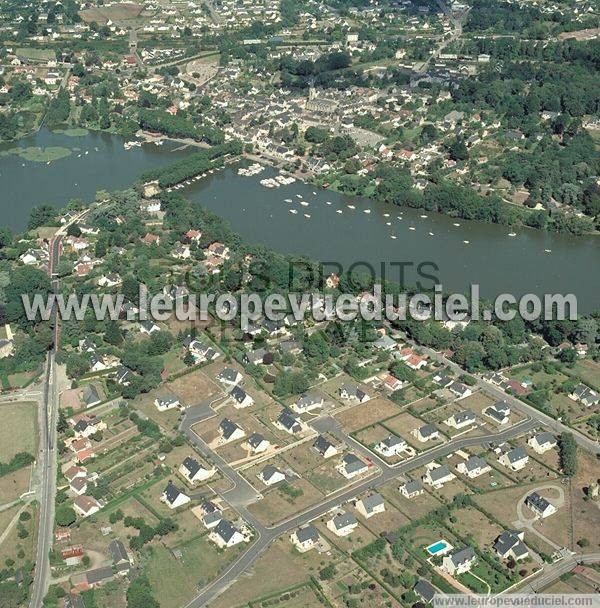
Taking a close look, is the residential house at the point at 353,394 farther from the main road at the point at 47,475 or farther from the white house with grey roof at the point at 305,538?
the main road at the point at 47,475

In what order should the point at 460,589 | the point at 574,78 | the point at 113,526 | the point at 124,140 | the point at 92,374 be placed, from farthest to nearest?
the point at 574,78 < the point at 124,140 < the point at 92,374 < the point at 113,526 < the point at 460,589

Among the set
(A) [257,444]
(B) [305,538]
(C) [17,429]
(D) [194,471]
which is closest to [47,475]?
(C) [17,429]

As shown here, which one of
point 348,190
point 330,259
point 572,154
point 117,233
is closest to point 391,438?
point 330,259

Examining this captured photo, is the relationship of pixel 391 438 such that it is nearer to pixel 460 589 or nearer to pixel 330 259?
pixel 460 589

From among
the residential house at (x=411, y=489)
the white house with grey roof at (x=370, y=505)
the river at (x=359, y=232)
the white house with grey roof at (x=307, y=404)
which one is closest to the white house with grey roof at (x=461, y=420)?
the residential house at (x=411, y=489)

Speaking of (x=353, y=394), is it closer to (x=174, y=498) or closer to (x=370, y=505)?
(x=370, y=505)

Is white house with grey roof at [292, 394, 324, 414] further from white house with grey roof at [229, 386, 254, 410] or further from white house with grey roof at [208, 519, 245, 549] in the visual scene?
white house with grey roof at [208, 519, 245, 549]

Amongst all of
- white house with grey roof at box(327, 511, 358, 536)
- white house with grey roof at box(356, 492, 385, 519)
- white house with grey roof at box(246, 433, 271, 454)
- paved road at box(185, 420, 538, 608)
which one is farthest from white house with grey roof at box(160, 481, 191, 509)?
white house with grey roof at box(356, 492, 385, 519)
